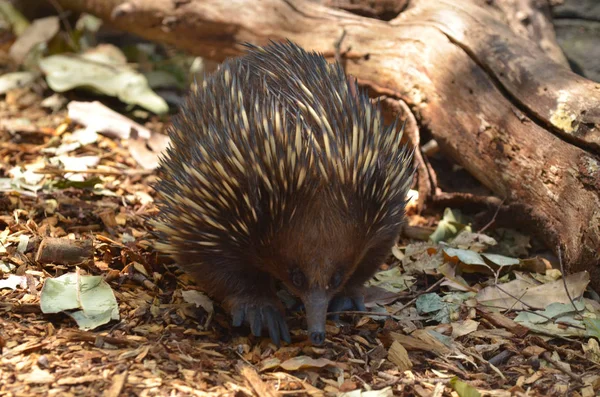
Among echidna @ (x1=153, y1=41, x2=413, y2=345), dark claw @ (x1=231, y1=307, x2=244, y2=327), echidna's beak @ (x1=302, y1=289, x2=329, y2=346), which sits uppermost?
echidna @ (x1=153, y1=41, x2=413, y2=345)

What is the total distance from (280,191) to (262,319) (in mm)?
759

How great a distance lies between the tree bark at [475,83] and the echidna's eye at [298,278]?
1859mm

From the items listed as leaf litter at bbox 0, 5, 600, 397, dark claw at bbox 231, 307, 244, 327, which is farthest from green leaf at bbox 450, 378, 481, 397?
dark claw at bbox 231, 307, 244, 327

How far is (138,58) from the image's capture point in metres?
8.36

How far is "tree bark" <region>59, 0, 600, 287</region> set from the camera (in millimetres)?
4359

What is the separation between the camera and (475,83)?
5.05m

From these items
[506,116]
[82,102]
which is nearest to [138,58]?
[82,102]

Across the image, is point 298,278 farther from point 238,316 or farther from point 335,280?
point 238,316

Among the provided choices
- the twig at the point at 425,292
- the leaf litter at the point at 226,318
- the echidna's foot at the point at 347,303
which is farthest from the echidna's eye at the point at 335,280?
the twig at the point at 425,292

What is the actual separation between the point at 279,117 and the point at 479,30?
8.17 ft

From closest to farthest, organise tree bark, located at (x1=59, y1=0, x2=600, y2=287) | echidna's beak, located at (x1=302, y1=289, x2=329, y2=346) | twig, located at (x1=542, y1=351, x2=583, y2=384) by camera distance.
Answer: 1. echidna's beak, located at (x1=302, y1=289, x2=329, y2=346)
2. twig, located at (x1=542, y1=351, x2=583, y2=384)
3. tree bark, located at (x1=59, y1=0, x2=600, y2=287)

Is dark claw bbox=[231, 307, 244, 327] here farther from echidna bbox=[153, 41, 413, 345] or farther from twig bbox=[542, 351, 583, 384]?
twig bbox=[542, 351, 583, 384]

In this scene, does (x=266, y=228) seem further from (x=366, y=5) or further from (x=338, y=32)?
(x=366, y=5)

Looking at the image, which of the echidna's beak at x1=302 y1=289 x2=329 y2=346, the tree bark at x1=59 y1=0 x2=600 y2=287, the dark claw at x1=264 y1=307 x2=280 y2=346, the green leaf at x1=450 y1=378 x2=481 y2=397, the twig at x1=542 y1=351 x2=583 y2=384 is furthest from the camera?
the tree bark at x1=59 y1=0 x2=600 y2=287
